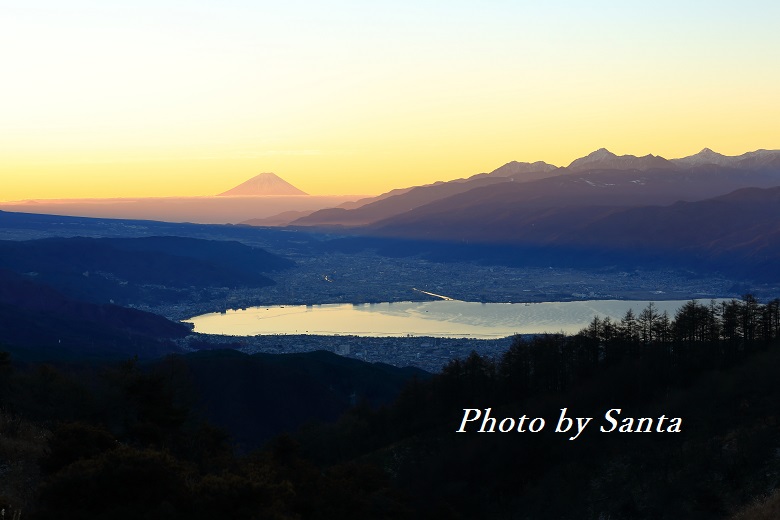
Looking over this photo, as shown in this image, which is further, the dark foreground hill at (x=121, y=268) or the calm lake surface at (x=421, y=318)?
the dark foreground hill at (x=121, y=268)

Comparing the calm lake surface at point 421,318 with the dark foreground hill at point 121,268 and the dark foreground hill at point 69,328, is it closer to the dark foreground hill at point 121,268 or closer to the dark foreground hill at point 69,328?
the dark foreground hill at point 69,328

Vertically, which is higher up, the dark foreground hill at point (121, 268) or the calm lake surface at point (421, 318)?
the dark foreground hill at point (121, 268)

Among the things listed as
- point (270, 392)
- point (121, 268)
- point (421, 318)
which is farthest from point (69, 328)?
point (121, 268)

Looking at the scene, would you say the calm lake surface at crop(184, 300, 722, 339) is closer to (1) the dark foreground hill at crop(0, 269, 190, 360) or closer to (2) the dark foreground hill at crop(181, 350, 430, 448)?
(1) the dark foreground hill at crop(0, 269, 190, 360)

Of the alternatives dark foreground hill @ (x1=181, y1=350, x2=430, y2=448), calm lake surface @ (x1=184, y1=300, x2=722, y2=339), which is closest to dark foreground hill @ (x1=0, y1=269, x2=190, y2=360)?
calm lake surface @ (x1=184, y1=300, x2=722, y2=339)

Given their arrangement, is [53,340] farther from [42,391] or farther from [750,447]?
[750,447]

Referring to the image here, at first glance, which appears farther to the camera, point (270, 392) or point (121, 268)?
point (121, 268)

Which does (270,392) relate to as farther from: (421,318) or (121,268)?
(121,268)

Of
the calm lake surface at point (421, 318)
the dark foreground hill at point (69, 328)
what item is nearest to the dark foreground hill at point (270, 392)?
the dark foreground hill at point (69, 328)

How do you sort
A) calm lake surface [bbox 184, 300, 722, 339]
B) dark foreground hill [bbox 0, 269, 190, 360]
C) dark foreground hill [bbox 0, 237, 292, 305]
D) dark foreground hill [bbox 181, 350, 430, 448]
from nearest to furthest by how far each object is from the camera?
dark foreground hill [bbox 181, 350, 430, 448] < dark foreground hill [bbox 0, 269, 190, 360] < calm lake surface [bbox 184, 300, 722, 339] < dark foreground hill [bbox 0, 237, 292, 305]
